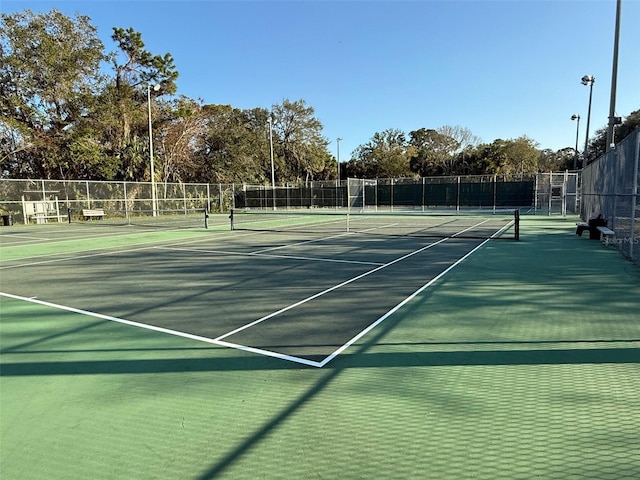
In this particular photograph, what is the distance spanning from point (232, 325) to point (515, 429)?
11.3ft

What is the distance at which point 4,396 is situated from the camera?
3.50 m

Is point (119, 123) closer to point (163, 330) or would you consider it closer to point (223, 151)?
point (223, 151)

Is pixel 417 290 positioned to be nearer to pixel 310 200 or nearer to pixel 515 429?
pixel 515 429

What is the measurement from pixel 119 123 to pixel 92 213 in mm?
11606

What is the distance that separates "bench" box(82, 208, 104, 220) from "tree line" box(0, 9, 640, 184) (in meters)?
6.65

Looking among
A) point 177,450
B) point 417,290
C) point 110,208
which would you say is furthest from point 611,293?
point 110,208

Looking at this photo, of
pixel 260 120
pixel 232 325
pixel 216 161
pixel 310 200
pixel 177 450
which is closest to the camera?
pixel 177 450

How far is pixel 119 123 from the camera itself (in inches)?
1422

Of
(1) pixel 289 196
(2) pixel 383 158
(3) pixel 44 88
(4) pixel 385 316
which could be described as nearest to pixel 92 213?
(3) pixel 44 88

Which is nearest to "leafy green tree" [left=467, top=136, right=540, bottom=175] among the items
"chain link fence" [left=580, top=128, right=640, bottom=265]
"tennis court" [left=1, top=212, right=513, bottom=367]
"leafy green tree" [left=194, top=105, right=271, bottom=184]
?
"leafy green tree" [left=194, top=105, right=271, bottom=184]

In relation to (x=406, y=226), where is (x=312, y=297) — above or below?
below

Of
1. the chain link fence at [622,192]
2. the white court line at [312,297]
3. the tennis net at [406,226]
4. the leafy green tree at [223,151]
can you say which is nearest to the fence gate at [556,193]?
the tennis net at [406,226]

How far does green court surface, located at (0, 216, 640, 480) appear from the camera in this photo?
260 cm

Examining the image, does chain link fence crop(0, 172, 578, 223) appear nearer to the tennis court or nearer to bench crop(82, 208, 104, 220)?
bench crop(82, 208, 104, 220)
